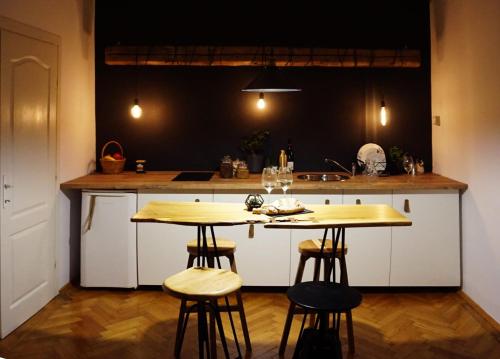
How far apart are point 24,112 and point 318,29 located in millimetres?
2768

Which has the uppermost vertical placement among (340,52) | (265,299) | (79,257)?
(340,52)

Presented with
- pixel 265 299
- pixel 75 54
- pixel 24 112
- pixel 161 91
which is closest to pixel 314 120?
pixel 161 91

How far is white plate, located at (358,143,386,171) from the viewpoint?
4.52 metres

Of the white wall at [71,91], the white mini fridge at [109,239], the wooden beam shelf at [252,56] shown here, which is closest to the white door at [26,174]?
the white wall at [71,91]

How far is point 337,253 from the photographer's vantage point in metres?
3.16

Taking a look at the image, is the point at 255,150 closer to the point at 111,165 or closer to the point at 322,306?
the point at 111,165

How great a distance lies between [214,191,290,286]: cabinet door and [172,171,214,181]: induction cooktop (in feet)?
0.97

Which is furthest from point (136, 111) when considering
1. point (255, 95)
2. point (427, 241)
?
point (427, 241)

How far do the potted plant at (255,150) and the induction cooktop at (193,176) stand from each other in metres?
0.39

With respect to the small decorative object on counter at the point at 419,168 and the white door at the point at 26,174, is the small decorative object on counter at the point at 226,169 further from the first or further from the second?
the small decorative object on counter at the point at 419,168

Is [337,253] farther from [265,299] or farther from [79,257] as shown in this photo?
[79,257]

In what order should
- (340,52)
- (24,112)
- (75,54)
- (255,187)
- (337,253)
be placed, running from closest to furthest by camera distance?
(337,253) < (24,112) < (255,187) < (75,54) < (340,52)

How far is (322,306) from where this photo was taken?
2.39m

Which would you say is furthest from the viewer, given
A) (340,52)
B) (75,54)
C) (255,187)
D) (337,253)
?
(340,52)
